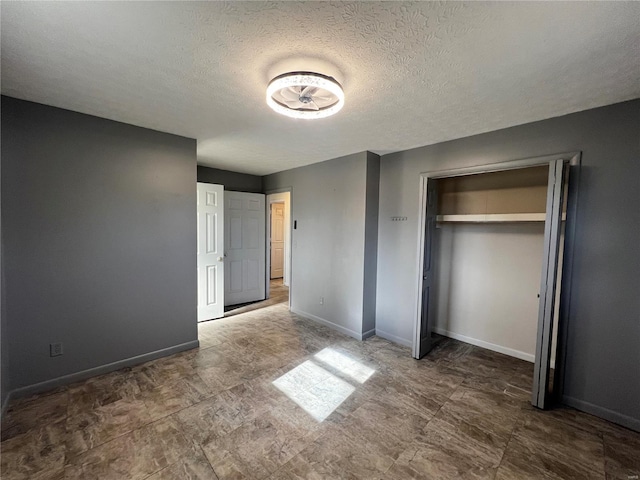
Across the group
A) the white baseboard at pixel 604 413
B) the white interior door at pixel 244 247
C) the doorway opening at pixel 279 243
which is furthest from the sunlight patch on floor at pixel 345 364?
the doorway opening at pixel 279 243

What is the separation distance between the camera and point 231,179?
16.1ft

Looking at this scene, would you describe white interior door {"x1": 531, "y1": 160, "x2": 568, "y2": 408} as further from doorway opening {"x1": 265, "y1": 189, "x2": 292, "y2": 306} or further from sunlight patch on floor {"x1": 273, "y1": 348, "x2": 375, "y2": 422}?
doorway opening {"x1": 265, "y1": 189, "x2": 292, "y2": 306}

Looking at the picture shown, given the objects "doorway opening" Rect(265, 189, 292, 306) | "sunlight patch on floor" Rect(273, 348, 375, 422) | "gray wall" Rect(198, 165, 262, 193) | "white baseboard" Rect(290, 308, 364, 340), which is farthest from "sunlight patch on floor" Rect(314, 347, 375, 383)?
"doorway opening" Rect(265, 189, 292, 306)

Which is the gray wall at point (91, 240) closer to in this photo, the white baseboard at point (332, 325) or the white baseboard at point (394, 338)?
the white baseboard at point (332, 325)

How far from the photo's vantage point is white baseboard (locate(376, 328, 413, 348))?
136 inches

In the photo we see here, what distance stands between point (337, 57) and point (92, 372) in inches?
136

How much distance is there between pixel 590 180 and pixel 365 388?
8.60 feet

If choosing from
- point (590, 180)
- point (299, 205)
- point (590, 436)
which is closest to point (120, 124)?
point (299, 205)

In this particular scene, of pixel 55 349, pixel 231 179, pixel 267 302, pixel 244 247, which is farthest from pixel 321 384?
pixel 231 179

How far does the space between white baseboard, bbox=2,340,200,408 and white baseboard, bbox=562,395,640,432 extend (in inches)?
149

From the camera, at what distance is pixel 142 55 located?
157 centimetres

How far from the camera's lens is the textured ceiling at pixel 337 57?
4.08ft

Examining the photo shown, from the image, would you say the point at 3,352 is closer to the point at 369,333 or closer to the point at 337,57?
the point at 337,57

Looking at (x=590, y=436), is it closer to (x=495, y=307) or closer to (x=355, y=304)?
(x=495, y=307)
